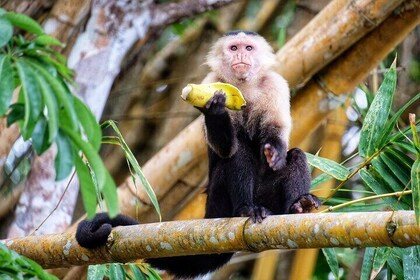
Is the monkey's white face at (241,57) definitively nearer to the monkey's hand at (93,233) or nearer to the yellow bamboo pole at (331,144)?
the monkey's hand at (93,233)

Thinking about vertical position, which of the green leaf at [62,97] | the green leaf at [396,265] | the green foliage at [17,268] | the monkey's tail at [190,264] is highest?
the green leaf at [62,97]

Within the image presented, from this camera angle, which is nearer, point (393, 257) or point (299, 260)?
point (393, 257)

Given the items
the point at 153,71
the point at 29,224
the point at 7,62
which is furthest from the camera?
the point at 153,71

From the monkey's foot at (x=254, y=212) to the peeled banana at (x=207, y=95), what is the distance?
466 millimetres

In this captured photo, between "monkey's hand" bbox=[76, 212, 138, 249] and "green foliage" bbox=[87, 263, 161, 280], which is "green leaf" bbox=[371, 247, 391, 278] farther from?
"monkey's hand" bbox=[76, 212, 138, 249]

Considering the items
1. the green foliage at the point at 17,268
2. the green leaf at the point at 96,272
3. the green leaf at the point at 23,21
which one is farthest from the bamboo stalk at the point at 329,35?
the green leaf at the point at 23,21

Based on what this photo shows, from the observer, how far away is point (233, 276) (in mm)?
6934

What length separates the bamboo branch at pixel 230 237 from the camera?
2.71 meters

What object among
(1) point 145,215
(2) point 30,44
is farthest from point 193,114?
(2) point 30,44

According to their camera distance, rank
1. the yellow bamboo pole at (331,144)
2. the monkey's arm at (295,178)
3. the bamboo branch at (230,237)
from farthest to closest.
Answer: the yellow bamboo pole at (331,144)
the monkey's arm at (295,178)
the bamboo branch at (230,237)

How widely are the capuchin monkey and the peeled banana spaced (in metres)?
0.03

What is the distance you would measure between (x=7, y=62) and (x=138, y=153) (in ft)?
15.4

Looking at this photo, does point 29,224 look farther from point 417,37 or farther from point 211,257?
point 417,37

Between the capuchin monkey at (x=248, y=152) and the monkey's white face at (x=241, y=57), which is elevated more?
the monkey's white face at (x=241, y=57)
